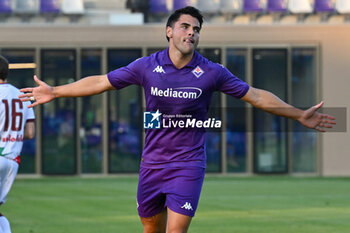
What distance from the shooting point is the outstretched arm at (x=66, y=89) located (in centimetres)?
775

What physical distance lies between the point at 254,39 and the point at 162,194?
2040cm

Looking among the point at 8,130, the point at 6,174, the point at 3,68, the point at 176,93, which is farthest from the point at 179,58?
the point at 6,174

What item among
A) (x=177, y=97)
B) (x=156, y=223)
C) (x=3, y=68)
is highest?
(x=3, y=68)

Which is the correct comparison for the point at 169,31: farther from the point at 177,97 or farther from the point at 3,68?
the point at 3,68

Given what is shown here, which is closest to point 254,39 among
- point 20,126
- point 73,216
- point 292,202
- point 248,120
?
point 248,120

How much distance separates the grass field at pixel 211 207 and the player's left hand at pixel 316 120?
518 cm

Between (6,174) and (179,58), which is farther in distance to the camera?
(6,174)

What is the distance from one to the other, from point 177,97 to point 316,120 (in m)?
1.14

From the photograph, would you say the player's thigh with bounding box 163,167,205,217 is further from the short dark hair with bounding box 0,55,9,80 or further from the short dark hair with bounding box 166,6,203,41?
the short dark hair with bounding box 0,55,9,80

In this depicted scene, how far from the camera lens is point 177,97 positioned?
7.80 meters

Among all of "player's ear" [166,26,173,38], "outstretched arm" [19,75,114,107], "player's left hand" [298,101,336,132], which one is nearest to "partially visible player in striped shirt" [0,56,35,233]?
"outstretched arm" [19,75,114,107]

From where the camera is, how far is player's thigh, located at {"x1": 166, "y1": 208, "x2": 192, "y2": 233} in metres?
7.77

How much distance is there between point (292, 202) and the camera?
57.6 ft

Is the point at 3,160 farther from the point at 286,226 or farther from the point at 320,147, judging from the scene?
the point at 320,147
